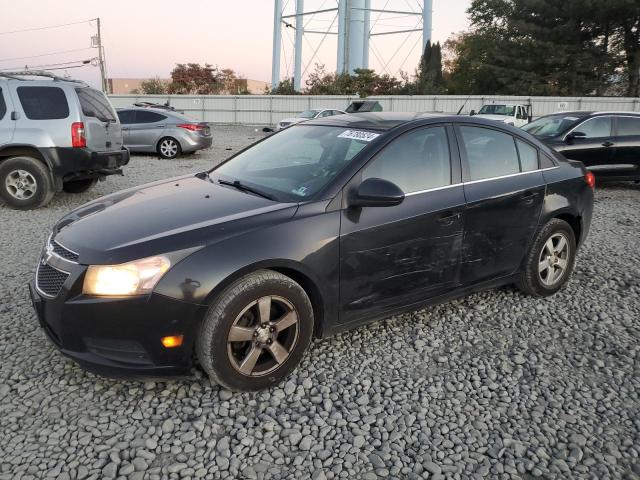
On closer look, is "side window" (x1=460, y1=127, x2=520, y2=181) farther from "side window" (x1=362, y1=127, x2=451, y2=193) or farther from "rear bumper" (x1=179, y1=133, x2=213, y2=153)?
"rear bumper" (x1=179, y1=133, x2=213, y2=153)

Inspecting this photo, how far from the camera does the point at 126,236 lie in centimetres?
284

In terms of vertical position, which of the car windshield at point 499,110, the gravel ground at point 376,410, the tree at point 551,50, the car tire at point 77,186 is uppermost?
the tree at point 551,50

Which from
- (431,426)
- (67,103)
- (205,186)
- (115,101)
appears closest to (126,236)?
(205,186)

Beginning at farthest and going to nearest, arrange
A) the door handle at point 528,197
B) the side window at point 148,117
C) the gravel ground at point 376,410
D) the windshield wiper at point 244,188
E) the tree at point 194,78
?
the tree at point 194,78 → the side window at point 148,117 → the door handle at point 528,197 → the windshield wiper at point 244,188 → the gravel ground at point 376,410

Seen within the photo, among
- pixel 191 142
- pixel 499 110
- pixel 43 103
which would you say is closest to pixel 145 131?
pixel 191 142

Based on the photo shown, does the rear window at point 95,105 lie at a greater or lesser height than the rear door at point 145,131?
greater

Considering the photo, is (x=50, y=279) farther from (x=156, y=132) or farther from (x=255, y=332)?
(x=156, y=132)

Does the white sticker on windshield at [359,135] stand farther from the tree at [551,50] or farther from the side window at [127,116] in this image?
the tree at [551,50]

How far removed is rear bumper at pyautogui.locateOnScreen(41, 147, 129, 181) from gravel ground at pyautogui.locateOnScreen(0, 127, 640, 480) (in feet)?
13.2

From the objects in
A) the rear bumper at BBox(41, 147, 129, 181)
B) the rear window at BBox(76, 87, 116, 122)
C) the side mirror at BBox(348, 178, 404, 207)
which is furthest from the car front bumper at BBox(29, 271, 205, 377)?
the rear window at BBox(76, 87, 116, 122)

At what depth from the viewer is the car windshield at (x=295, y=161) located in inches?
132

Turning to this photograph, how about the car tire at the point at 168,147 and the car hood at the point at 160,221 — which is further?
the car tire at the point at 168,147

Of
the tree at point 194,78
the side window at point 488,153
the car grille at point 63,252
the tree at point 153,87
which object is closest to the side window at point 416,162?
the side window at point 488,153

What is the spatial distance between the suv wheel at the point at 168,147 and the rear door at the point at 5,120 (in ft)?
23.1
